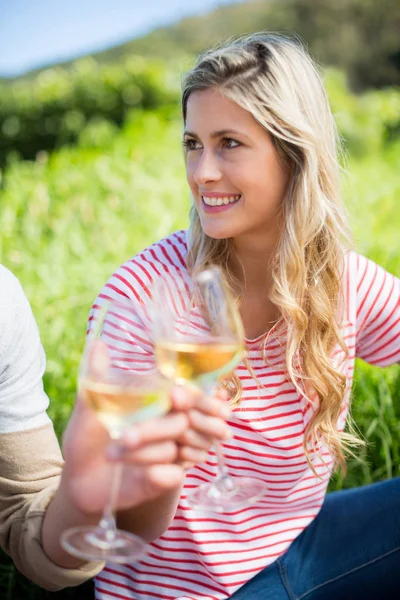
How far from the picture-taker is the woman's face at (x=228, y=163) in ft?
6.48

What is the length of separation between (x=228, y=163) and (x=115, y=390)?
107 centimetres

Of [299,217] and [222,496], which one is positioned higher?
[299,217]

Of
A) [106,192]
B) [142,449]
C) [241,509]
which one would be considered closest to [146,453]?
[142,449]

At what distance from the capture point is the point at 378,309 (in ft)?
7.33

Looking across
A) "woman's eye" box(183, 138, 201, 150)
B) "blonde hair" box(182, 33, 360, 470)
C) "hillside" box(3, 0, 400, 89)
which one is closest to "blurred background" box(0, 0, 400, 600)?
"blonde hair" box(182, 33, 360, 470)

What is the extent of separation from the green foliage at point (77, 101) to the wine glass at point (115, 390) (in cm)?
971

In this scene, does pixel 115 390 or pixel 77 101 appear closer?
pixel 115 390

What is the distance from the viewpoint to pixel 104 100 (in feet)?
37.0

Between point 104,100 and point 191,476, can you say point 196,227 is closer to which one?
point 191,476

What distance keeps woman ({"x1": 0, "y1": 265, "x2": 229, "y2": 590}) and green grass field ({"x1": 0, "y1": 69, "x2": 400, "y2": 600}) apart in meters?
0.93

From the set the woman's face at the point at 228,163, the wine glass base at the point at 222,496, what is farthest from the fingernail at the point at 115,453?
the woman's face at the point at 228,163

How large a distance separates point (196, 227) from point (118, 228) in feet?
11.1

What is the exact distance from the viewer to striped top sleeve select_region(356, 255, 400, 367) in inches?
87.7

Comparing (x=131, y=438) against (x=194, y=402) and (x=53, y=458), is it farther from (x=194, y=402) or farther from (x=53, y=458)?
(x=53, y=458)
